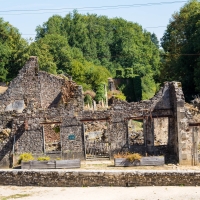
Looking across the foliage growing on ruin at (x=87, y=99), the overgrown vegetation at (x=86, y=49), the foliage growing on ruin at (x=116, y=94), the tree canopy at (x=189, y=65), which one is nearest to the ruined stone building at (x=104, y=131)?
the tree canopy at (x=189, y=65)

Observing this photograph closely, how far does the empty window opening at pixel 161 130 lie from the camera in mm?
34094

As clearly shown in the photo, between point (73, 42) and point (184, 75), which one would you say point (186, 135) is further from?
point (73, 42)

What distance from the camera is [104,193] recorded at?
75.7 ft

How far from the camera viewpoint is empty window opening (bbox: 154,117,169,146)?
34.1 metres

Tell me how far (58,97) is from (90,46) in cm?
5412

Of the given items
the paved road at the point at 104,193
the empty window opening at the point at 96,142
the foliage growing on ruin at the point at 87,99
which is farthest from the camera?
the foliage growing on ruin at the point at 87,99

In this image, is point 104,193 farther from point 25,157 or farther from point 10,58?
point 10,58

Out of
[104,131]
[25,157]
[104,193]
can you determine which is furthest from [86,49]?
[104,193]

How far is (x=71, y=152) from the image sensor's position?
105 ft

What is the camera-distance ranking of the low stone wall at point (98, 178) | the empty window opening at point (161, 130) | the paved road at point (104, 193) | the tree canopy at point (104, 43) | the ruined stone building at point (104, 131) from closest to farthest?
1. the paved road at point (104, 193)
2. the low stone wall at point (98, 178)
3. the ruined stone building at point (104, 131)
4. the empty window opening at point (161, 130)
5. the tree canopy at point (104, 43)

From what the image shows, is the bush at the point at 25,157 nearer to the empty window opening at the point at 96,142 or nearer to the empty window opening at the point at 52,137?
the empty window opening at the point at 52,137

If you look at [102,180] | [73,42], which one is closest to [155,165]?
[102,180]

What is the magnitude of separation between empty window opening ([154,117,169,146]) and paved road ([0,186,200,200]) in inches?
416

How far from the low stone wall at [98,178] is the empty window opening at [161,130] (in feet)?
32.4
